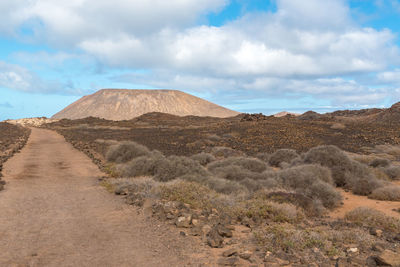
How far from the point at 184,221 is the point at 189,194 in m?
2.10

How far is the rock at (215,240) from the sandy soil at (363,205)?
4.59 m

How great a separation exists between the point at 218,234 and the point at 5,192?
8.73m

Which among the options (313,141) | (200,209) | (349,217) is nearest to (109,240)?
(200,209)

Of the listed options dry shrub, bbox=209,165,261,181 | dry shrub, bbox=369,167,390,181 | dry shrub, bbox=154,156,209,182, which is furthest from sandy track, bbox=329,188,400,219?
dry shrub, bbox=154,156,209,182

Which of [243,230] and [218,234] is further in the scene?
[243,230]

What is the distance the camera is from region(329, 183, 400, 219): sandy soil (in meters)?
9.77

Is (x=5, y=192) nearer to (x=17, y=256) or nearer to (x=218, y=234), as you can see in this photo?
(x=17, y=256)

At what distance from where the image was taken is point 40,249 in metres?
6.06

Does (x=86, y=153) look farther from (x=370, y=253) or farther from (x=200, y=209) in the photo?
(x=370, y=253)

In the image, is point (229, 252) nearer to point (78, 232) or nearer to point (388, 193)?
point (78, 232)

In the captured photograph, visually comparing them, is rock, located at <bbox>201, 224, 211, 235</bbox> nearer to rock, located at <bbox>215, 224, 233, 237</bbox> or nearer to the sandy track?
rock, located at <bbox>215, 224, 233, 237</bbox>

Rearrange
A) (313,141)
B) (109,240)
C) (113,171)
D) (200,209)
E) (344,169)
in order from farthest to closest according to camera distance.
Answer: (313,141)
(113,171)
(344,169)
(200,209)
(109,240)

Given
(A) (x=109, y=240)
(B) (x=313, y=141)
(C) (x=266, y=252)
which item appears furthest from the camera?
(B) (x=313, y=141)

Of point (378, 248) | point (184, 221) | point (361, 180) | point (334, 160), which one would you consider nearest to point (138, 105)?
point (334, 160)
